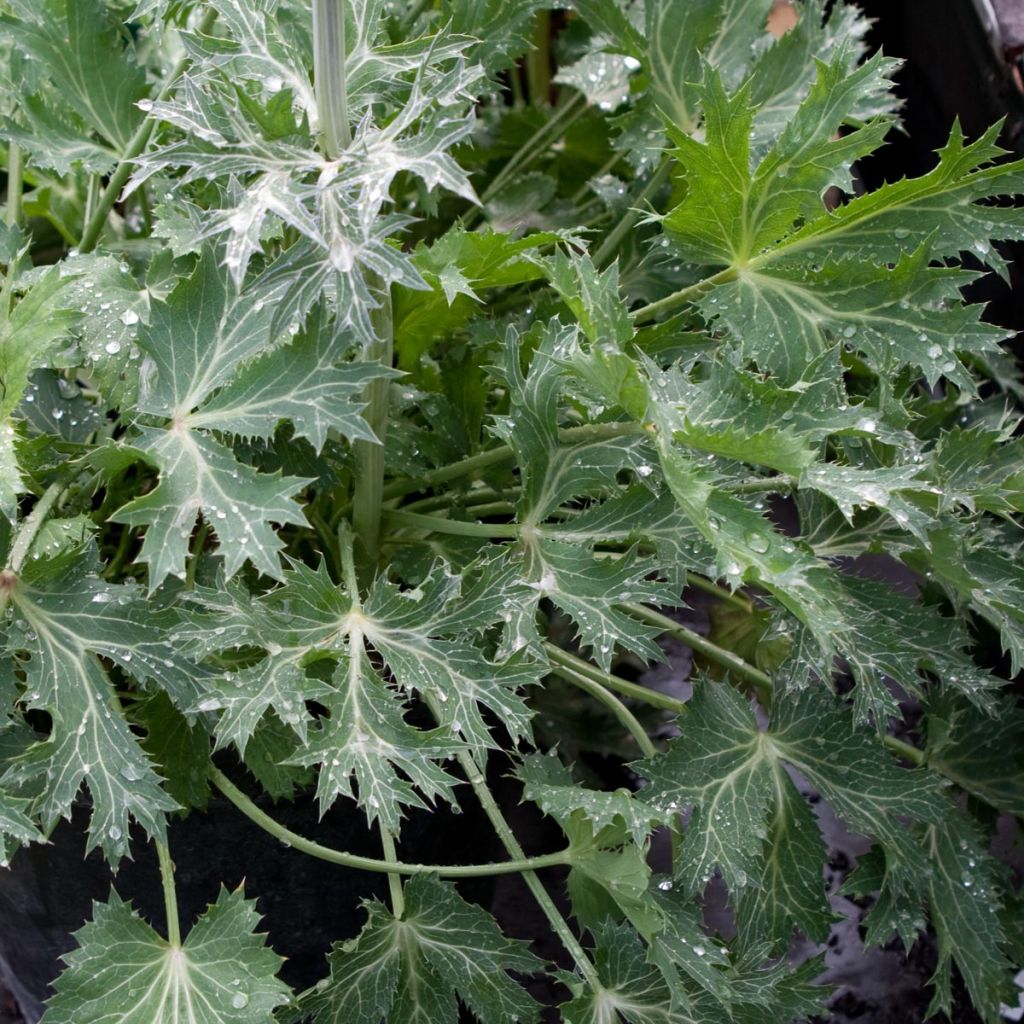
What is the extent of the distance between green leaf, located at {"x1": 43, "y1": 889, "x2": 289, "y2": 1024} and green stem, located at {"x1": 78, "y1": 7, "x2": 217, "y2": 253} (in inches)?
18.0

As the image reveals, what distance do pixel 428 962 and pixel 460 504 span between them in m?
0.31

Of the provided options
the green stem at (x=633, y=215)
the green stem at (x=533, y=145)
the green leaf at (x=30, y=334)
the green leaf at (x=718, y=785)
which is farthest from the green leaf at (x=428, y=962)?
the green stem at (x=533, y=145)

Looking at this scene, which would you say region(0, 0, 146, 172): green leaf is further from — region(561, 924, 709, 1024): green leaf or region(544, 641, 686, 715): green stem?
region(561, 924, 709, 1024): green leaf

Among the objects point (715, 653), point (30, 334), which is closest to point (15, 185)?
point (30, 334)

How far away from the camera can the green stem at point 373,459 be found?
641mm

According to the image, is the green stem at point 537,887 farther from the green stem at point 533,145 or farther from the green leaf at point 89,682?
the green stem at point 533,145

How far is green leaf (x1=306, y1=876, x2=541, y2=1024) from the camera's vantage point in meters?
0.68

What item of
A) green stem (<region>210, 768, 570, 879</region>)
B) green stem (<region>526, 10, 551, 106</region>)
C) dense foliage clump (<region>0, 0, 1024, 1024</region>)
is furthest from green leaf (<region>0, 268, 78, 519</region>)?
green stem (<region>526, 10, 551, 106</region>)

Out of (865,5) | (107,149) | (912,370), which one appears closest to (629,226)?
(912,370)

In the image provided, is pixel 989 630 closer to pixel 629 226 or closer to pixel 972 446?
pixel 972 446

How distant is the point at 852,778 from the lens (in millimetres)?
735

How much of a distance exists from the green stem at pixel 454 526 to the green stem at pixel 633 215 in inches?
10.1

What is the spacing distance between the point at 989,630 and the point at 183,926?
69cm

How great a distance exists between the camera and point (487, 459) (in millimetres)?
740
